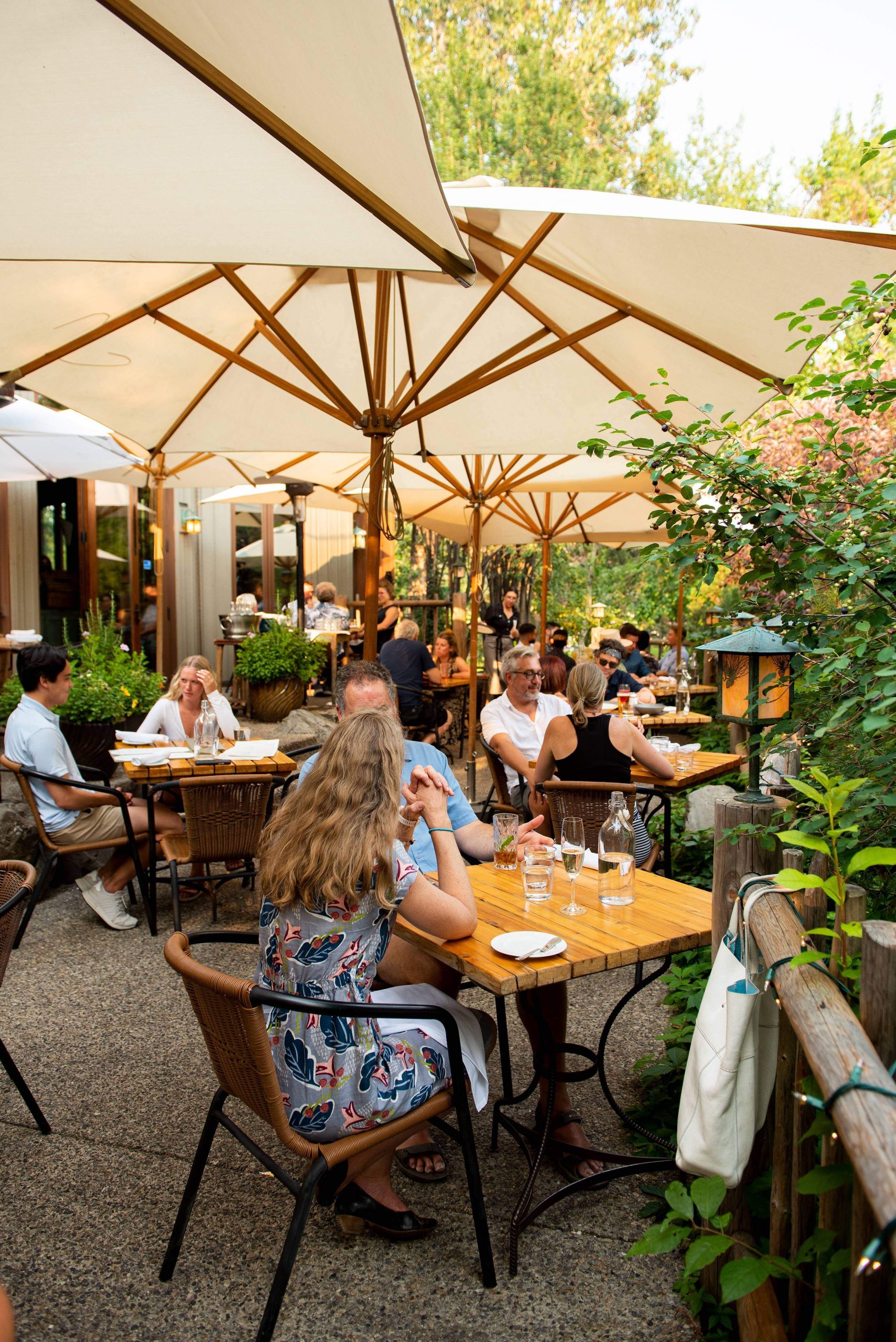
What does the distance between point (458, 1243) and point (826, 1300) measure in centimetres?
113

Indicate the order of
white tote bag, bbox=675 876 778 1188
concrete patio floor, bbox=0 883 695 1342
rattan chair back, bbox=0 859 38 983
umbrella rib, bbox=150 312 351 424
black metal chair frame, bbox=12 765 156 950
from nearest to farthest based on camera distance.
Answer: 1. white tote bag, bbox=675 876 778 1188
2. concrete patio floor, bbox=0 883 695 1342
3. rattan chair back, bbox=0 859 38 983
4. umbrella rib, bbox=150 312 351 424
5. black metal chair frame, bbox=12 765 156 950

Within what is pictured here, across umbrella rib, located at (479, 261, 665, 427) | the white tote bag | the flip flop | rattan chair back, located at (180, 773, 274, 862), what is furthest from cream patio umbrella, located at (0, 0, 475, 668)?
rattan chair back, located at (180, 773, 274, 862)

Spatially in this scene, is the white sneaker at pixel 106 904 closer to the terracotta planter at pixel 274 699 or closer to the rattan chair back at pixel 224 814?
the rattan chair back at pixel 224 814

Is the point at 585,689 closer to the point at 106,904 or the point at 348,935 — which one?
the point at 348,935

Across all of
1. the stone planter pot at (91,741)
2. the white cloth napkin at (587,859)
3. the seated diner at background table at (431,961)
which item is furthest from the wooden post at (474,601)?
the white cloth napkin at (587,859)

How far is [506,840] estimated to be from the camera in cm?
321

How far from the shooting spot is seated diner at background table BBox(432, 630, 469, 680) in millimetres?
10031

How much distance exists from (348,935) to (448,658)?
26.1 feet

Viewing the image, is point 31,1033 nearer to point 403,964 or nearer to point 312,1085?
point 403,964

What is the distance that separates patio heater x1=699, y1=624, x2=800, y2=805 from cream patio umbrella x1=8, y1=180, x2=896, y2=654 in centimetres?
77

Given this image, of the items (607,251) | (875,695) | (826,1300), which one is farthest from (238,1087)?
(607,251)

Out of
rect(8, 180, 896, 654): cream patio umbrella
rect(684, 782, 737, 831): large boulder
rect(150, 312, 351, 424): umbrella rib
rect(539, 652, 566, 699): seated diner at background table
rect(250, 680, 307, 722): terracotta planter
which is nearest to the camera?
rect(8, 180, 896, 654): cream patio umbrella

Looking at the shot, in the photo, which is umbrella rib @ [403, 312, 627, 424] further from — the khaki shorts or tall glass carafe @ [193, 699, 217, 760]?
the khaki shorts

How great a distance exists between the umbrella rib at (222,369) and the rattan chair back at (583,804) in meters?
2.72
